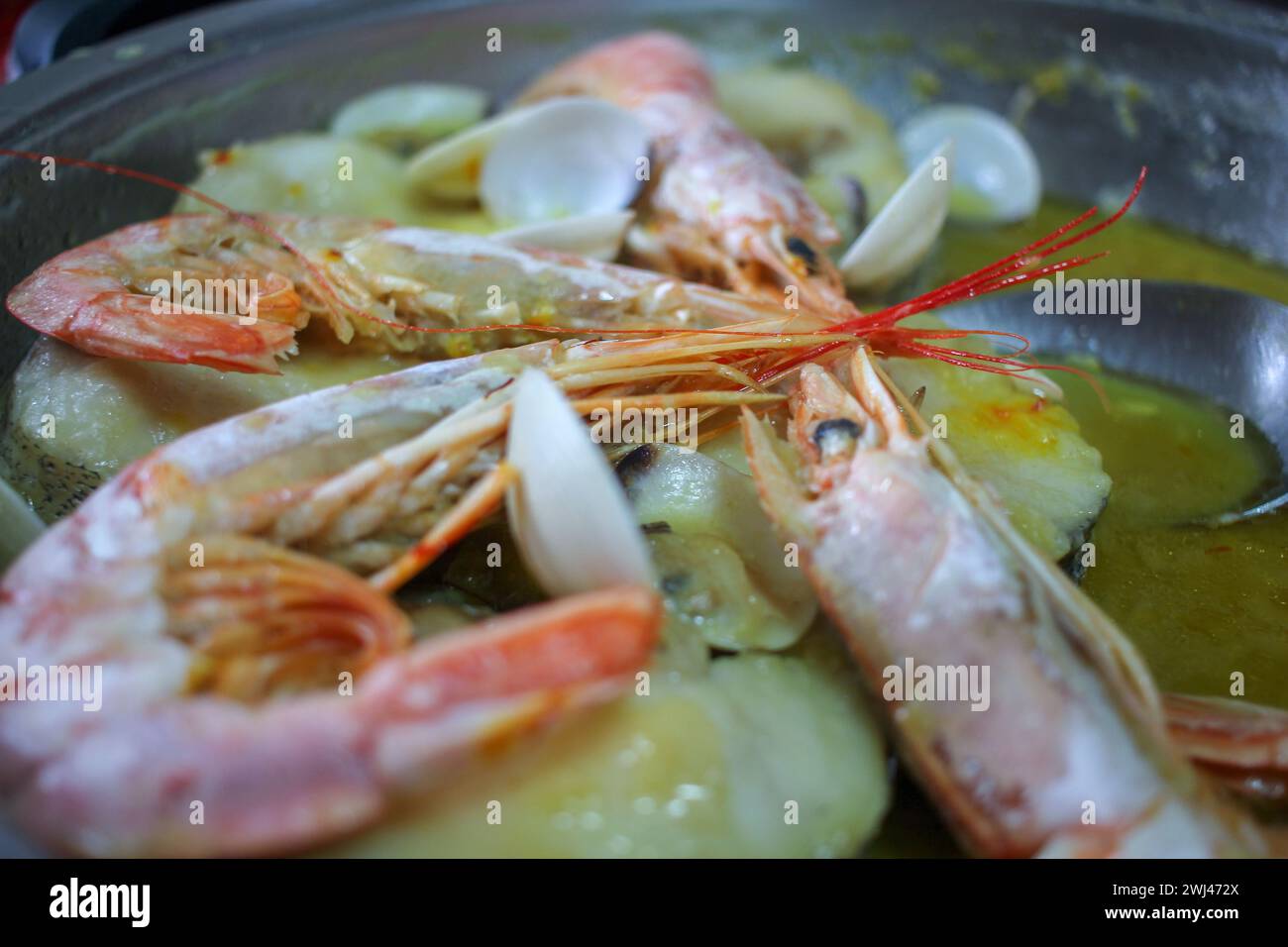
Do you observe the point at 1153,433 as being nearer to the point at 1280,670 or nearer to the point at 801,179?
the point at 1280,670

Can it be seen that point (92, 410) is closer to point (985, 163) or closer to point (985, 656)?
point (985, 656)

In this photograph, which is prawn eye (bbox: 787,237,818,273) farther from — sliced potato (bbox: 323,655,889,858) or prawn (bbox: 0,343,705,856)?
sliced potato (bbox: 323,655,889,858)

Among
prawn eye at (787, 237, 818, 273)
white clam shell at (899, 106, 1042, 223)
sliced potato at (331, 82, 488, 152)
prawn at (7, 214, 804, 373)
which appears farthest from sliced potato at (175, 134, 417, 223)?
white clam shell at (899, 106, 1042, 223)

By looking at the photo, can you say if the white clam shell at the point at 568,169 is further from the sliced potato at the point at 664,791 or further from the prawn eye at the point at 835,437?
the sliced potato at the point at 664,791

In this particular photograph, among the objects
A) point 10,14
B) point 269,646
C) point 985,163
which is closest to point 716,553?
point 269,646

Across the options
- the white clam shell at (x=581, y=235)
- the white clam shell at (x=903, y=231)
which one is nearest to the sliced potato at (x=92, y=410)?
the white clam shell at (x=581, y=235)
